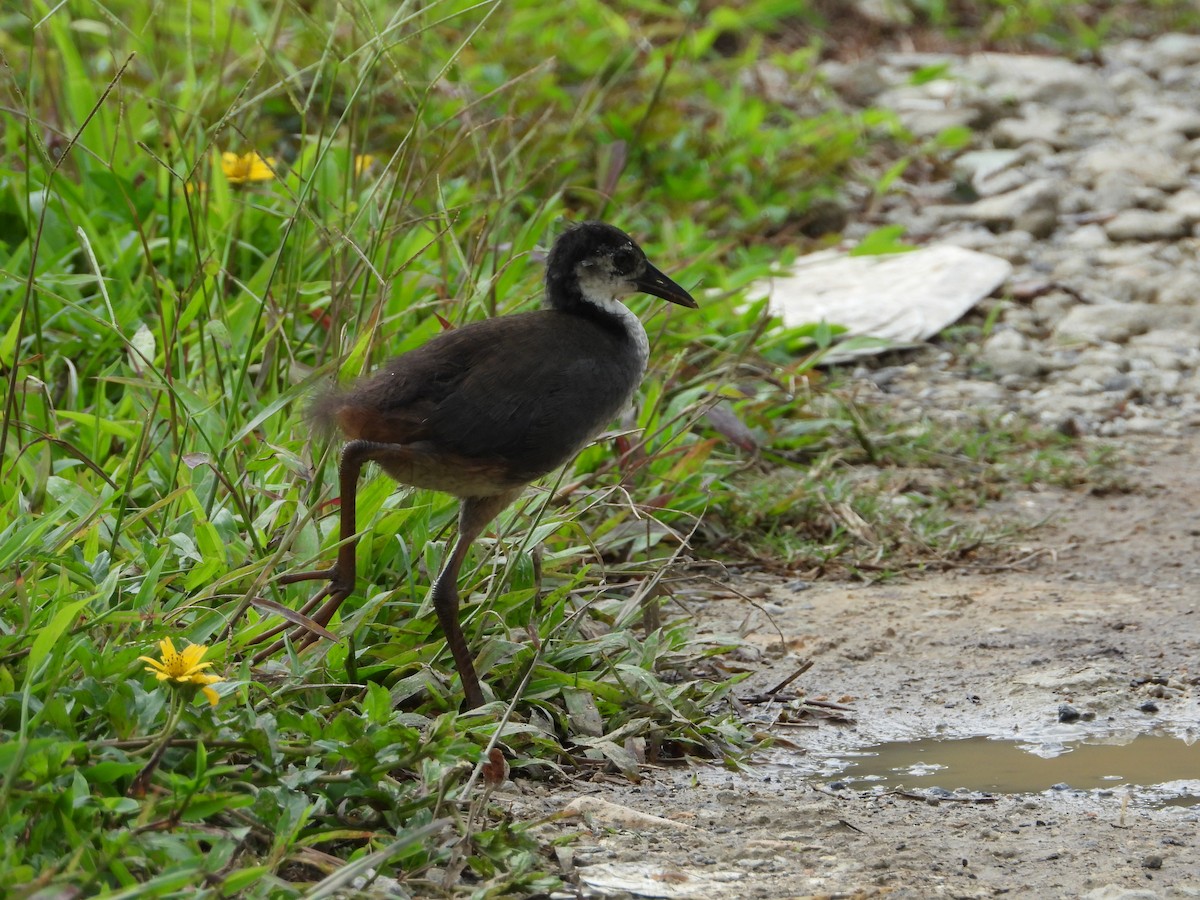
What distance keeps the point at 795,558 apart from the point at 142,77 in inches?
157

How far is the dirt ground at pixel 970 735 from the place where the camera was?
259cm

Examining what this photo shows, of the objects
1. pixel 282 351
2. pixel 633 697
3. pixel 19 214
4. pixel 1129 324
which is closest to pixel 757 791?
pixel 633 697

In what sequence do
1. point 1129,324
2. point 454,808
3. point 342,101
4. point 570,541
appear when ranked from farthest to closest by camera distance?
point 342,101 < point 1129,324 < point 570,541 < point 454,808

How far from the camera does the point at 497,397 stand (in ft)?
10.1

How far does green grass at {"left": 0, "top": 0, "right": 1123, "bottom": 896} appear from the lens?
247cm

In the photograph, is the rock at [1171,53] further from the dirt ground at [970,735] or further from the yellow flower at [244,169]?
the yellow flower at [244,169]

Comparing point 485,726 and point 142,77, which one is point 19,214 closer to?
point 142,77

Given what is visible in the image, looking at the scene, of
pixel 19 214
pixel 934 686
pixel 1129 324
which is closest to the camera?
pixel 934 686

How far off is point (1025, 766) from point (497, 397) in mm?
1356

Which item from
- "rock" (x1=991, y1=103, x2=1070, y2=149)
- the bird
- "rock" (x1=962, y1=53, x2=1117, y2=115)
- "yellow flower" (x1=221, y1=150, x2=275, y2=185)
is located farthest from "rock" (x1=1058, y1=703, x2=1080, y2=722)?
"rock" (x1=962, y1=53, x2=1117, y2=115)

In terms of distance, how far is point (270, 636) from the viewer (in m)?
3.01

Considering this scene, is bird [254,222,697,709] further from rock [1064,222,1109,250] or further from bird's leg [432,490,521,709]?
rock [1064,222,1109,250]

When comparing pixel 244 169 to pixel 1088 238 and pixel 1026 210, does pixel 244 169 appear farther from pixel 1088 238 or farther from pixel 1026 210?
pixel 1088 238

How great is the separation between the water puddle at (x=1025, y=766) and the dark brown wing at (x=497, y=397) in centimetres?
92
